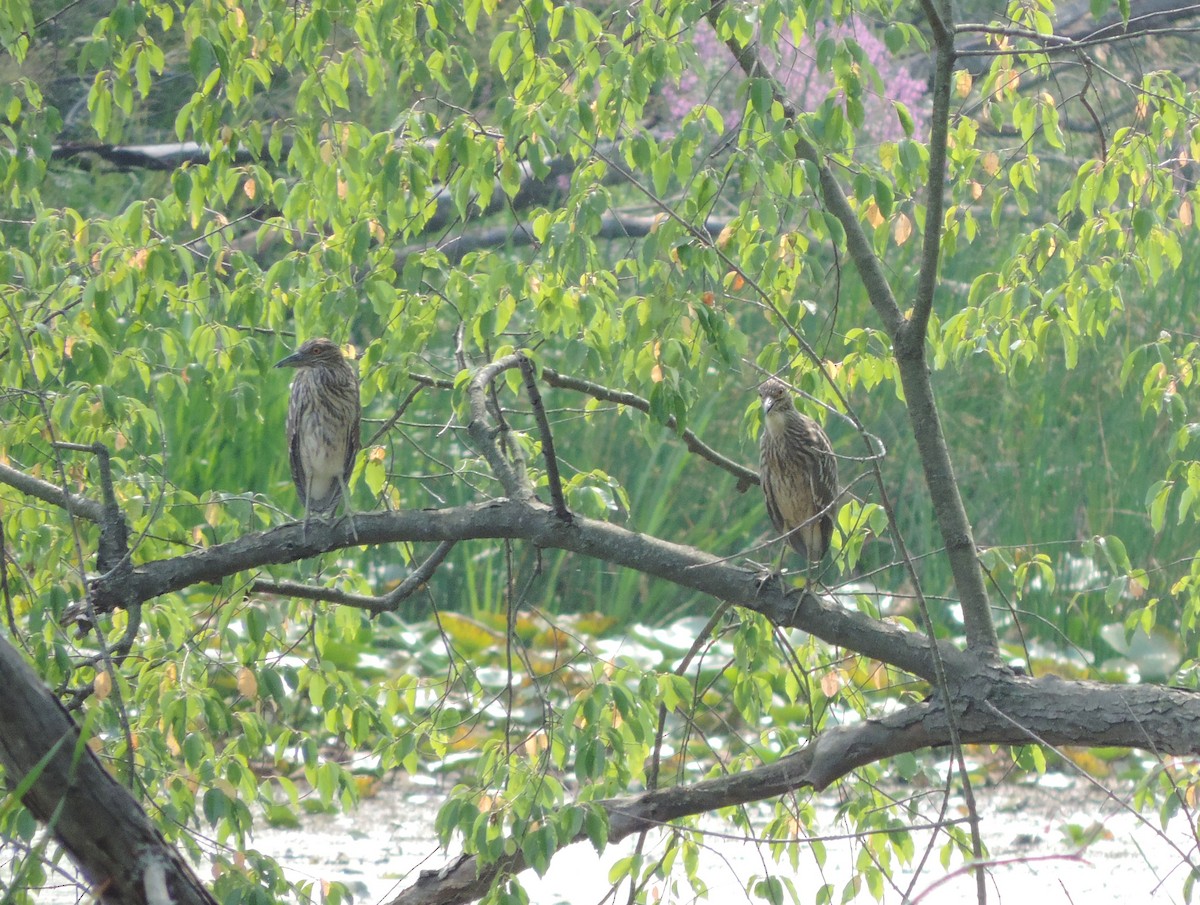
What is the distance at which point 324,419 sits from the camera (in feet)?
15.6

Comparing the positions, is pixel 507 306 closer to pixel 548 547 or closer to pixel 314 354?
pixel 548 547

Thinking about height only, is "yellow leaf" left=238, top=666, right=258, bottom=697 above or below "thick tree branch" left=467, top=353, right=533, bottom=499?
below

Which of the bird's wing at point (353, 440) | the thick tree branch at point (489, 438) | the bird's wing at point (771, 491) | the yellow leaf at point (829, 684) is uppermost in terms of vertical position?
the bird's wing at point (353, 440)

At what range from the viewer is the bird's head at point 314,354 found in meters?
4.59

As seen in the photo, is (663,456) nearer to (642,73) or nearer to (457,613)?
(457,613)

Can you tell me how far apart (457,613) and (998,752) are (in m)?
2.66

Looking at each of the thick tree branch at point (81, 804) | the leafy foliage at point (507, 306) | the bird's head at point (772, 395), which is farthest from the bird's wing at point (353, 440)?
the thick tree branch at point (81, 804)

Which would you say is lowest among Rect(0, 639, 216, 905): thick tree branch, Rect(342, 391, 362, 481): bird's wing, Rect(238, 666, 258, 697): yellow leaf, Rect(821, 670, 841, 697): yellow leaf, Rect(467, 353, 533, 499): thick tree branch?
Rect(0, 639, 216, 905): thick tree branch

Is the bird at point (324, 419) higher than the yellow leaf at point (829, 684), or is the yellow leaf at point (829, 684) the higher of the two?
the bird at point (324, 419)

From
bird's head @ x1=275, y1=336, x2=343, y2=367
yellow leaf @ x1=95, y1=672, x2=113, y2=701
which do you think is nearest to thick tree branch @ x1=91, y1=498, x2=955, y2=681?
yellow leaf @ x1=95, y1=672, x2=113, y2=701

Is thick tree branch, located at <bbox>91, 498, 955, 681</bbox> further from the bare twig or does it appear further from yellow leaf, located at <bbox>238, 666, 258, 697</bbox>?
yellow leaf, located at <bbox>238, 666, 258, 697</bbox>

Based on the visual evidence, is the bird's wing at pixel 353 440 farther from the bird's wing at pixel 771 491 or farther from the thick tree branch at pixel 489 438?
the thick tree branch at pixel 489 438

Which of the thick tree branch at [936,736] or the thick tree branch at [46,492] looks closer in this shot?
the thick tree branch at [936,736]

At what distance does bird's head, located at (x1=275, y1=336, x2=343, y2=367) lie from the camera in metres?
4.59
